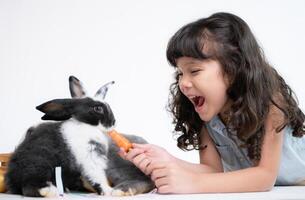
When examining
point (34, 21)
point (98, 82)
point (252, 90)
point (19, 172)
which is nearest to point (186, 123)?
point (252, 90)

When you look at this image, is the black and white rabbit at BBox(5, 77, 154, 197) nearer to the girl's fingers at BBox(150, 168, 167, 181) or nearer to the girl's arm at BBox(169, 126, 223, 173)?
the girl's fingers at BBox(150, 168, 167, 181)

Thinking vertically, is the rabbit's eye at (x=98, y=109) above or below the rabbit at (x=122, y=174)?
above

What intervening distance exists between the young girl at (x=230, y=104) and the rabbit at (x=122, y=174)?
0.06 feet

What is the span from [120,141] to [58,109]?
0.12m

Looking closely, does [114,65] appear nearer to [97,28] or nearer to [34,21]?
[97,28]

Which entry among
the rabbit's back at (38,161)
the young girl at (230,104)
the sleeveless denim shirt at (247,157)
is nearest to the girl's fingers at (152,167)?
the young girl at (230,104)

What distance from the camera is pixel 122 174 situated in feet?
2.57

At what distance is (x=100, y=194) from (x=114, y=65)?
602 millimetres

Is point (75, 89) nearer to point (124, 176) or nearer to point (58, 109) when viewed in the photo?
point (58, 109)

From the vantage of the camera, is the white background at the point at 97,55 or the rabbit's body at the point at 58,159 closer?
the rabbit's body at the point at 58,159

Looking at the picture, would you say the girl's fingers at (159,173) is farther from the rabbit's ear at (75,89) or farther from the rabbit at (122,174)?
the rabbit's ear at (75,89)

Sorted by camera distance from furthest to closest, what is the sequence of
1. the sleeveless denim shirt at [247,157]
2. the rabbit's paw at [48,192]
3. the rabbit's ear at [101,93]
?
1. the sleeveless denim shirt at [247,157]
2. the rabbit's ear at [101,93]
3. the rabbit's paw at [48,192]

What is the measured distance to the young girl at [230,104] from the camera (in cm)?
78

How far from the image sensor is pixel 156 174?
0.77 meters
